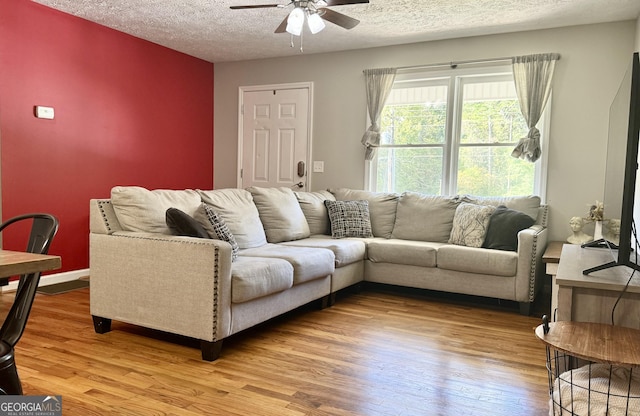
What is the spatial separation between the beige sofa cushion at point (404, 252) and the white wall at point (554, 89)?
1278mm

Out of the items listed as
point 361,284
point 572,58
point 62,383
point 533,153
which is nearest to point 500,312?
point 361,284

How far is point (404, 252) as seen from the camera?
427 cm

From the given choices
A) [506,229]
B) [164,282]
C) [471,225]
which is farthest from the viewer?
[471,225]

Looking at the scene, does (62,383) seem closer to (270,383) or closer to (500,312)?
(270,383)

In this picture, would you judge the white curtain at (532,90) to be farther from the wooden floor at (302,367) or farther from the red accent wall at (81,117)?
the red accent wall at (81,117)

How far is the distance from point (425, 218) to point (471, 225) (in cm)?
50

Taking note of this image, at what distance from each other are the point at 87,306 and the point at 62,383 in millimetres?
1501

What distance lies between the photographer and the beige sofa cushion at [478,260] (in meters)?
3.87

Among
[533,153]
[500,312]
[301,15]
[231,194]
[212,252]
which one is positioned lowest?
[500,312]

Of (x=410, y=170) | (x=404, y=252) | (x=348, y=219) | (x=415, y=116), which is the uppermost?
(x=415, y=116)

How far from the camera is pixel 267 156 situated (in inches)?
241

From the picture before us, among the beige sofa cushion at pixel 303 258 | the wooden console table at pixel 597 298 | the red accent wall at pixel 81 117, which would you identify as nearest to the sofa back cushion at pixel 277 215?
the beige sofa cushion at pixel 303 258

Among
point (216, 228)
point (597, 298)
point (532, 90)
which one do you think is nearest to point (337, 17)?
point (216, 228)

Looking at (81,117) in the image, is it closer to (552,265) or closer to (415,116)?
(415,116)
